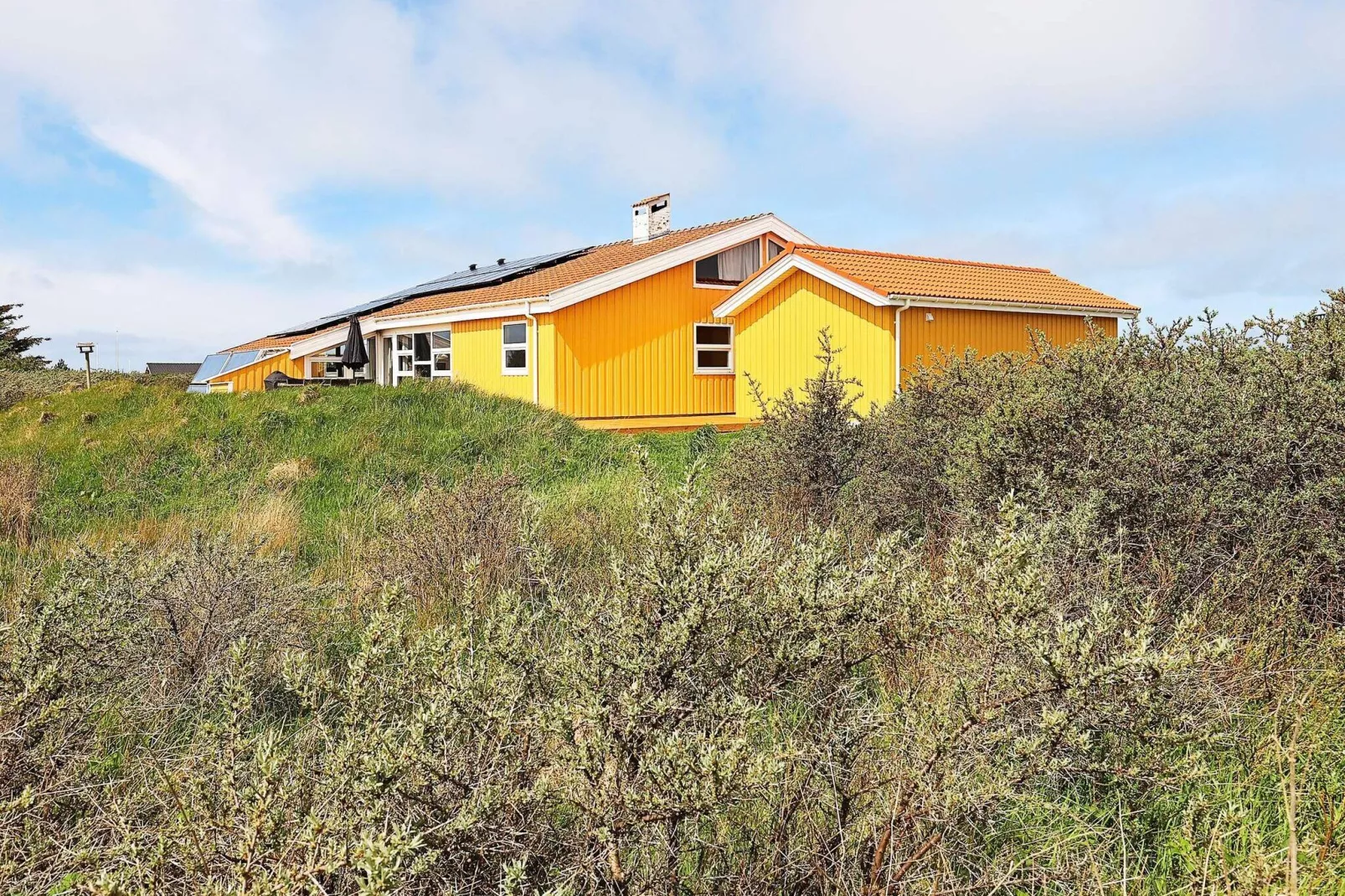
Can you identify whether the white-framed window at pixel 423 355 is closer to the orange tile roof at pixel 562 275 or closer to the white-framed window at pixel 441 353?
the white-framed window at pixel 441 353

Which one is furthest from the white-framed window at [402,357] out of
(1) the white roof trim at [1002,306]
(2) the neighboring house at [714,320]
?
(1) the white roof trim at [1002,306]

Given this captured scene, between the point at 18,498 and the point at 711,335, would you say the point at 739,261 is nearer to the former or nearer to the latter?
the point at 711,335

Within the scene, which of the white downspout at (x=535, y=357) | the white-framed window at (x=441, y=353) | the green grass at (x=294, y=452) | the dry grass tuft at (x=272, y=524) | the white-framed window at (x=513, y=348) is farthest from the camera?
the white-framed window at (x=441, y=353)

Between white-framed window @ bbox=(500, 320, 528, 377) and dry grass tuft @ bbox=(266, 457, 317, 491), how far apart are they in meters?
6.96

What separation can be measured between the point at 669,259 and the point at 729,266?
188 cm

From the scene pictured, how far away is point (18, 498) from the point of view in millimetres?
9781

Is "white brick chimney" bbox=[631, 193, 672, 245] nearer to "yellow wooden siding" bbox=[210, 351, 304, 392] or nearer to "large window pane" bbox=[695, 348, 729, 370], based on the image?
"large window pane" bbox=[695, 348, 729, 370]

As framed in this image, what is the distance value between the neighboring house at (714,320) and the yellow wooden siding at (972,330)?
0.03 meters

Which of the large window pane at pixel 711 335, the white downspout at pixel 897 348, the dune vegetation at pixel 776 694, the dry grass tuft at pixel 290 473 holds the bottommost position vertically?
the dune vegetation at pixel 776 694

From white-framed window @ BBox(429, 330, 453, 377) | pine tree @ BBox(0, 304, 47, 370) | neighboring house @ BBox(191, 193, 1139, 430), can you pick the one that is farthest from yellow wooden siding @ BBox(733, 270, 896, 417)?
pine tree @ BBox(0, 304, 47, 370)

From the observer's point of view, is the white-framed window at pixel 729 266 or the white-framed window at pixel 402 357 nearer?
the white-framed window at pixel 729 266

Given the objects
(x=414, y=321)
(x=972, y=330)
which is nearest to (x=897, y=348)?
(x=972, y=330)

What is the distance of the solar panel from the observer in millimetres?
22078

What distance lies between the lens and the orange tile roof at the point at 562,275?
18266 mm
